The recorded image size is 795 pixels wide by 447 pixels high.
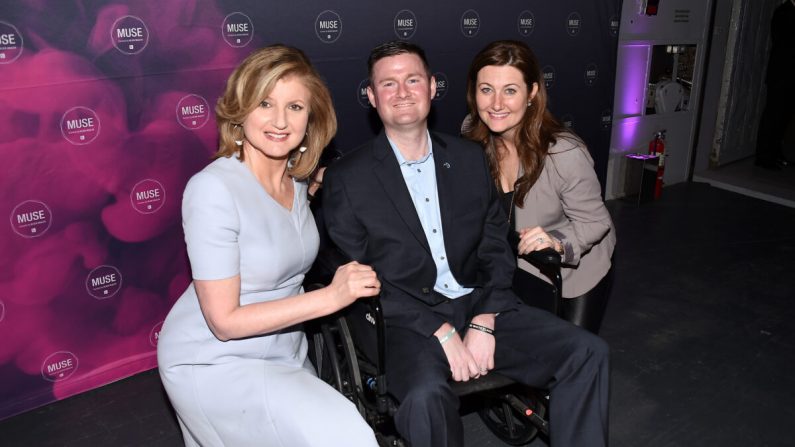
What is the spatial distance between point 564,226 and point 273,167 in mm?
1230

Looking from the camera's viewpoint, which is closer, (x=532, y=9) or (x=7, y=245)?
(x=7, y=245)

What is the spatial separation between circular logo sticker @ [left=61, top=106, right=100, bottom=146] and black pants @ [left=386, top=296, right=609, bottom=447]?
1.58 metres

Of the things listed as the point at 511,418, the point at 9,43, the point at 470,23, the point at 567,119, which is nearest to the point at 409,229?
the point at 511,418

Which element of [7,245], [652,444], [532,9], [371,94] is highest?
[532,9]

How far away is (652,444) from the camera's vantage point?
8.76 ft

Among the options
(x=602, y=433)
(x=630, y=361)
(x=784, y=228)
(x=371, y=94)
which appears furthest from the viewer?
(x=784, y=228)

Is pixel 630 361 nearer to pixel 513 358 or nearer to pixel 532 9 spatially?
pixel 513 358

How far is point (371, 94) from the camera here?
8.09 ft

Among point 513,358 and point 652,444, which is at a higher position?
point 513,358

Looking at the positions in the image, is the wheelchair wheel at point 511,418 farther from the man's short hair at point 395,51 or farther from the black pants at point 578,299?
the man's short hair at point 395,51

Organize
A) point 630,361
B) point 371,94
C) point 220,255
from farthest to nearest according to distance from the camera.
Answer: point 630,361
point 371,94
point 220,255

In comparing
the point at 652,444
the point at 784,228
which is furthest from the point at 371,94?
the point at 784,228

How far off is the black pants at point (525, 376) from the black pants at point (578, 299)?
0.23 metres

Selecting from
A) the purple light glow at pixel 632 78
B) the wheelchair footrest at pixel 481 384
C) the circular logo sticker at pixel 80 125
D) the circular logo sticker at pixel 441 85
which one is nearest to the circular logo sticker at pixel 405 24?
the circular logo sticker at pixel 441 85
